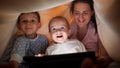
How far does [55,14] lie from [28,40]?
25 centimetres

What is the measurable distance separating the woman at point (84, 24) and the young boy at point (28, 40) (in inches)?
8.7

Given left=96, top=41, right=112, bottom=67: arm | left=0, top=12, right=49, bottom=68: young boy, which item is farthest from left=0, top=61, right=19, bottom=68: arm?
left=96, top=41, right=112, bottom=67: arm

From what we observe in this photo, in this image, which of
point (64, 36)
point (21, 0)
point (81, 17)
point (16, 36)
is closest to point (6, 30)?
point (16, 36)

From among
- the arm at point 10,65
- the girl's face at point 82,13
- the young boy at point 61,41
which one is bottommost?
the arm at point 10,65

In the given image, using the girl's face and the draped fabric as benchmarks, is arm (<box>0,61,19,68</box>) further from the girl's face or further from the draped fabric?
the girl's face

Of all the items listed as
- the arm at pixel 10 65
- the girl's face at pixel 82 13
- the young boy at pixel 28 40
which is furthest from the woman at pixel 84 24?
the arm at pixel 10 65

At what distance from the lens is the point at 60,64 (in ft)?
5.54

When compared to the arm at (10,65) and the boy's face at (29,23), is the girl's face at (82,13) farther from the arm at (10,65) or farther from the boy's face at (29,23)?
the arm at (10,65)

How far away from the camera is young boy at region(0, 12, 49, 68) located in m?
1.81

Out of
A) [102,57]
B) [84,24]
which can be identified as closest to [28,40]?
[84,24]

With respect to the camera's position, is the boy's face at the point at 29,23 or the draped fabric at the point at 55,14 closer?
the draped fabric at the point at 55,14

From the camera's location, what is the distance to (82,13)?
181cm

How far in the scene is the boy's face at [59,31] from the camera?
1.76 m

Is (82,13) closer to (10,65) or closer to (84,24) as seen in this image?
(84,24)
